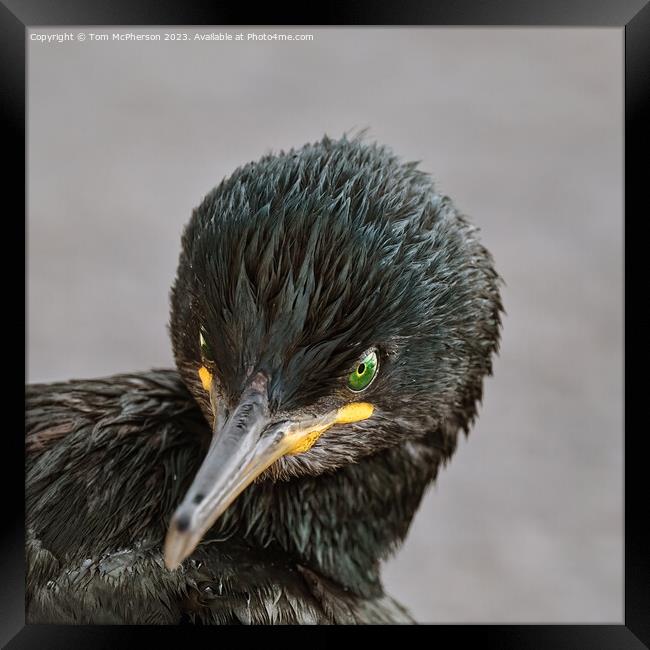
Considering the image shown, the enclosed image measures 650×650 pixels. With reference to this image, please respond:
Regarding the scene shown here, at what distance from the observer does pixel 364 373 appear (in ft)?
5.56

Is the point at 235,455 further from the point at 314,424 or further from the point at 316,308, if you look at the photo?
the point at 316,308

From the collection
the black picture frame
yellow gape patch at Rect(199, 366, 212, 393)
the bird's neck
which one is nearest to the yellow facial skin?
yellow gape patch at Rect(199, 366, 212, 393)

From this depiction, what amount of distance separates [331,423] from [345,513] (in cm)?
49

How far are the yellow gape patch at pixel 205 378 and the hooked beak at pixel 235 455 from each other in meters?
0.12

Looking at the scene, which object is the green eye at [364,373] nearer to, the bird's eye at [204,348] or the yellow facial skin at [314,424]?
the yellow facial skin at [314,424]

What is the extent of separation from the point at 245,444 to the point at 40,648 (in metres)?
0.93

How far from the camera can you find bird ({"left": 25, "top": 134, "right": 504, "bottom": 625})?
1.62m

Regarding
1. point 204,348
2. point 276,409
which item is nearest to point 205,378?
point 204,348

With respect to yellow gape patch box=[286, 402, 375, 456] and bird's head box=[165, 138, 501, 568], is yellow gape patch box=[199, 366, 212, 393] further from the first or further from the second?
yellow gape patch box=[286, 402, 375, 456]

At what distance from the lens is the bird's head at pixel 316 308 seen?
1.61 meters

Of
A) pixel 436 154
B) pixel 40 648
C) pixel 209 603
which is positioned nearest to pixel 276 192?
pixel 436 154

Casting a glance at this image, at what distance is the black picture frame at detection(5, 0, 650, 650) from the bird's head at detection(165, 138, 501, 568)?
48 cm
